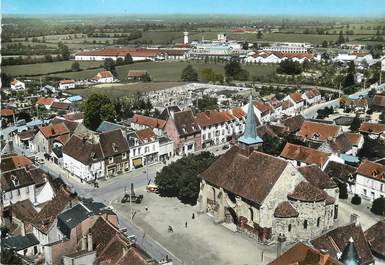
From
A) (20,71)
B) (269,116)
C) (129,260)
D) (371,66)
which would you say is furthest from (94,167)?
(371,66)

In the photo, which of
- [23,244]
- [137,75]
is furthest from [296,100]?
[23,244]

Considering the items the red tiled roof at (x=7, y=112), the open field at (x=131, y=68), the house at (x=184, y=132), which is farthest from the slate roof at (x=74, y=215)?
the open field at (x=131, y=68)

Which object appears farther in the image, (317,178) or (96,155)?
(96,155)

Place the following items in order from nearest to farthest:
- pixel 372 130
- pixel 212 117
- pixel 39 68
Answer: pixel 372 130
pixel 212 117
pixel 39 68

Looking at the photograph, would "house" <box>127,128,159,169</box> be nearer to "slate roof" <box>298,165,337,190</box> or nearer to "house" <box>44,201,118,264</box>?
"slate roof" <box>298,165,337,190</box>

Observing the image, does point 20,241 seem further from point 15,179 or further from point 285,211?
point 285,211

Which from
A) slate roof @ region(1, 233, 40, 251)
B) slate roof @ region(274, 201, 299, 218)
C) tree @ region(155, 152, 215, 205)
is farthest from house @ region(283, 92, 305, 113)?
slate roof @ region(1, 233, 40, 251)

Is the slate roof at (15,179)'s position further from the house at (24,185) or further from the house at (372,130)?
the house at (372,130)
